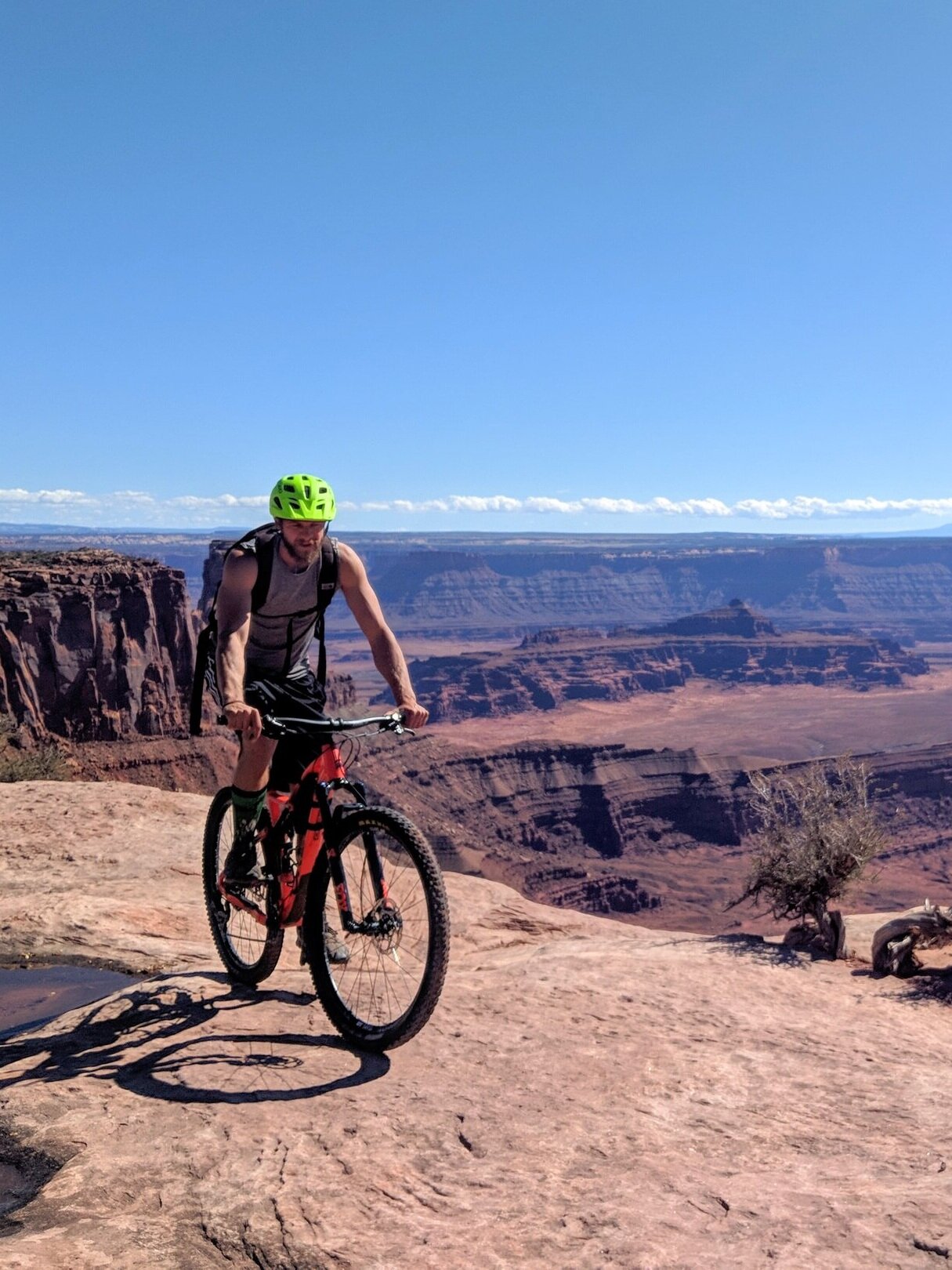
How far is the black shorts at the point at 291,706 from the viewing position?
4.63 metres

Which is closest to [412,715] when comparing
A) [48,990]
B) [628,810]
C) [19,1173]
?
[19,1173]

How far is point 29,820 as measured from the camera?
30.4ft

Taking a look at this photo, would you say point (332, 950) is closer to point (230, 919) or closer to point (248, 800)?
point (248, 800)

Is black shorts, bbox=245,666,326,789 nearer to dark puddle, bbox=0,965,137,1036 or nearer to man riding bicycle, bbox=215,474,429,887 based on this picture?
man riding bicycle, bbox=215,474,429,887

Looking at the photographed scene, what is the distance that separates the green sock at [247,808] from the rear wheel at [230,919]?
0.31 metres

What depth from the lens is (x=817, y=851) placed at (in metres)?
7.98

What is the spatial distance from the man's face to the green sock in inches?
45.7

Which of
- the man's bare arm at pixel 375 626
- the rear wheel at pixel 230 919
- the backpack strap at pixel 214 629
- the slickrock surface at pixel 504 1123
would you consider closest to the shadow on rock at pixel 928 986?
the slickrock surface at pixel 504 1123

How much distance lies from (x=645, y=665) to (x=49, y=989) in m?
136

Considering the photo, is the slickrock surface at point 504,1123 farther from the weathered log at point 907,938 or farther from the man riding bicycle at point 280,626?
the man riding bicycle at point 280,626

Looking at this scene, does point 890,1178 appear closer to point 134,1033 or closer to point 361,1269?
point 361,1269

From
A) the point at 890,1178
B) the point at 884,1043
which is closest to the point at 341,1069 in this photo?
the point at 890,1178

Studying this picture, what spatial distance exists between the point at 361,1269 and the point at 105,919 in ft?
15.0

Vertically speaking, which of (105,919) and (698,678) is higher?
(105,919)
